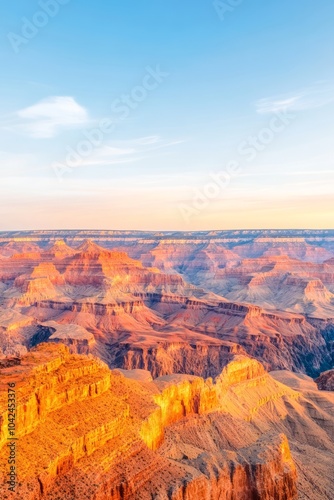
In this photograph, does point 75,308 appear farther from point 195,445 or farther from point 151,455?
point 151,455

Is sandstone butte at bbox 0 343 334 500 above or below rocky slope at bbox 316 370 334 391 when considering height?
above

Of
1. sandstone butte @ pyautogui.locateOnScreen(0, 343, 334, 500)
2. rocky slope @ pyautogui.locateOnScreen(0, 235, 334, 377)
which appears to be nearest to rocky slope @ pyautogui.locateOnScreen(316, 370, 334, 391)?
rocky slope @ pyautogui.locateOnScreen(0, 235, 334, 377)

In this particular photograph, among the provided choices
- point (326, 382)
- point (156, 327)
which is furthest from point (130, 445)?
point (156, 327)

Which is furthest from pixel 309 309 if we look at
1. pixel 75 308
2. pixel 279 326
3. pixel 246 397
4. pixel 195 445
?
pixel 195 445

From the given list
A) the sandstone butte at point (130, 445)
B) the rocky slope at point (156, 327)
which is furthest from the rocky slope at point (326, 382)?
the sandstone butte at point (130, 445)

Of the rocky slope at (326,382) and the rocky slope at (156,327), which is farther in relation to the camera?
the rocky slope at (156,327)

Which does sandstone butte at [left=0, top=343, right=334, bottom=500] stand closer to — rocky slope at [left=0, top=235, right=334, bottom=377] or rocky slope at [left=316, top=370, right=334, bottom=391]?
rocky slope at [left=316, top=370, right=334, bottom=391]

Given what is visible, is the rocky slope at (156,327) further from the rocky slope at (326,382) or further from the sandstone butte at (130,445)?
the sandstone butte at (130,445)

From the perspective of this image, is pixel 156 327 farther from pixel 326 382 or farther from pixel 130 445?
pixel 130 445
